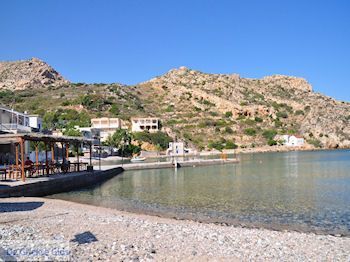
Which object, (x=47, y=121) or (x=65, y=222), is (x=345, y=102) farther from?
(x=65, y=222)

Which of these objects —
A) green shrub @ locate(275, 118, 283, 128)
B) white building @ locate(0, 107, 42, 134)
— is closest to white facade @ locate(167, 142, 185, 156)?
white building @ locate(0, 107, 42, 134)

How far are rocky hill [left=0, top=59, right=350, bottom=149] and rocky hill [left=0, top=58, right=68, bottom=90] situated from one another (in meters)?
1.86

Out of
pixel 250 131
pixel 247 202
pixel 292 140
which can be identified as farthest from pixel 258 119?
pixel 247 202

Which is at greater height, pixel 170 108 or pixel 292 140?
pixel 170 108

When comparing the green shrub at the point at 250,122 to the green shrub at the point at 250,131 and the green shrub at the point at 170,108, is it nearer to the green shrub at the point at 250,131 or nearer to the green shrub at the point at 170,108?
the green shrub at the point at 250,131

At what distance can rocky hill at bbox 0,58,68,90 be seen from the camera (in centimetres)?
14150

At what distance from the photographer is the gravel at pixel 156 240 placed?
26.4ft

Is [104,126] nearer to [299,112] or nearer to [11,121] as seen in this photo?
[11,121]

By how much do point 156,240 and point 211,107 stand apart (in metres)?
114

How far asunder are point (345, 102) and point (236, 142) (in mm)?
65224

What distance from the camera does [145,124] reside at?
3713 inches

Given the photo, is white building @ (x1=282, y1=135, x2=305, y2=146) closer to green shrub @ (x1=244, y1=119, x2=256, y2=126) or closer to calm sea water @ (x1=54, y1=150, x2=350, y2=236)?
green shrub @ (x1=244, y1=119, x2=256, y2=126)

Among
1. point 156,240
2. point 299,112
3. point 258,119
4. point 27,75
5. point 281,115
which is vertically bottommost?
point 156,240

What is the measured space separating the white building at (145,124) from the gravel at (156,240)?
266 feet
